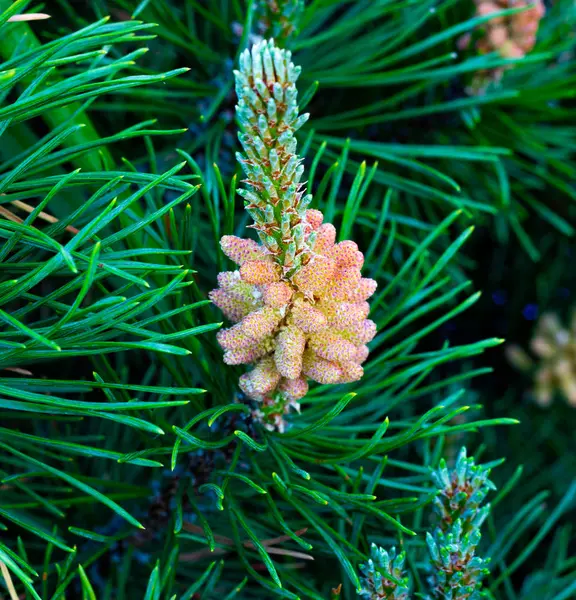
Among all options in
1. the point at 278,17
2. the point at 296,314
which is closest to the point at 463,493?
the point at 296,314

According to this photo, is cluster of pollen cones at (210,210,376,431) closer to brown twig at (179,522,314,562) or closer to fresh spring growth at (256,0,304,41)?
brown twig at (179,522,314,562)

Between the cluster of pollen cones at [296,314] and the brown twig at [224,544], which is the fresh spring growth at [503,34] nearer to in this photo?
the cluster of pollen cones at [296,314]

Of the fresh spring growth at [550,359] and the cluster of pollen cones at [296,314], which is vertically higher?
the cluster of pollen cones at [296,314]

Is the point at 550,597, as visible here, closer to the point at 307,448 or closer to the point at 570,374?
the point at 307,448

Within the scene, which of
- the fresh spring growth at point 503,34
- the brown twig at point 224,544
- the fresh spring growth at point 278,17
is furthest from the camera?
the fresh spring growth at point 503,34

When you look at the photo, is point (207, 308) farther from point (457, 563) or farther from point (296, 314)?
point (457, 563)

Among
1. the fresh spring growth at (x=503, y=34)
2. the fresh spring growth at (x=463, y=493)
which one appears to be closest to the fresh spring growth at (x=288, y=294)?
the fresh spring growth at (x=463, y=493)
